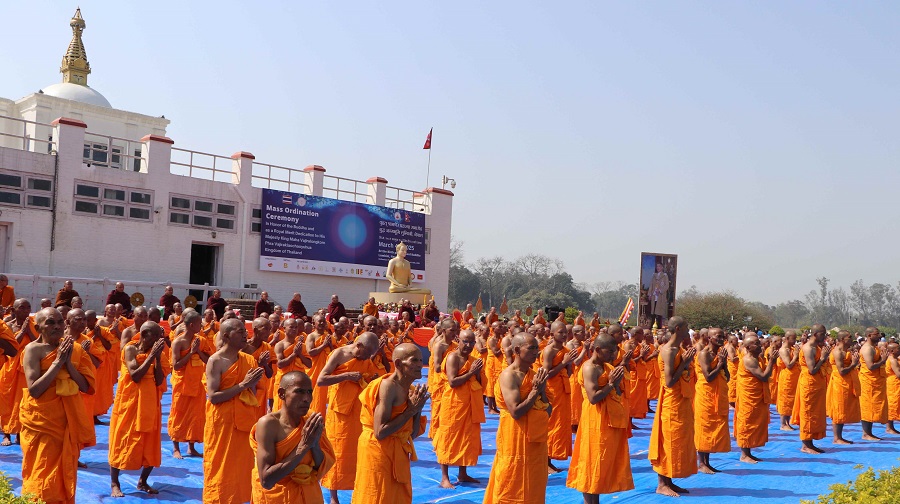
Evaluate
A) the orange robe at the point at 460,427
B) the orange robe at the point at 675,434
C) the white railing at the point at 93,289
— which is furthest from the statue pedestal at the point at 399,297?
the orange robe at the point at 675,434

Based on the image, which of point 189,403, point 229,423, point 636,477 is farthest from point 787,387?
point 229,423

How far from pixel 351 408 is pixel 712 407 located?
4316mm

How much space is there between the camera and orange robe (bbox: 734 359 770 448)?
10.2 metres

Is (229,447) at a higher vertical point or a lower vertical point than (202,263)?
lower

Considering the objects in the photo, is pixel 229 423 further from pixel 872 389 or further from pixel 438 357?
pixel 872 389

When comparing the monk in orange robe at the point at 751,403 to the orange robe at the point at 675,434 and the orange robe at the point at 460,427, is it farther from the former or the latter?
the orange robe at the point at 460,427

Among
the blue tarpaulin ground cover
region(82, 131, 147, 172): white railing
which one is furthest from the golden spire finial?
the blue tarpaulin ground cover

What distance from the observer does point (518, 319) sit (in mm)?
16031

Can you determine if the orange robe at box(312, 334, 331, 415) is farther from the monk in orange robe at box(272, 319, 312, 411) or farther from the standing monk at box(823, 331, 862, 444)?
the standing monk at box(823, 331, 862, 444)

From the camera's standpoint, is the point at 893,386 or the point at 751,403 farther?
the point at 893,386

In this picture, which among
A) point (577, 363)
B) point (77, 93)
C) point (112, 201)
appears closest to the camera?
point (577, 363)

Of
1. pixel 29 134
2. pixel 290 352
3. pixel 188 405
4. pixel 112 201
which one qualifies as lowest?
pixel 188 405

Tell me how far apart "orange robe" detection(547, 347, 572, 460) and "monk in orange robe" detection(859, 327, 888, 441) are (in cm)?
591

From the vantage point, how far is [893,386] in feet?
44.5
